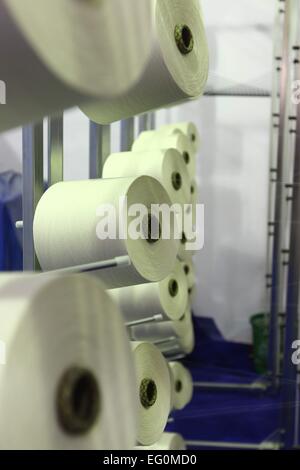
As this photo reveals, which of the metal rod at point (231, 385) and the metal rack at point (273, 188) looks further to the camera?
the metal rod at point (231, 385)

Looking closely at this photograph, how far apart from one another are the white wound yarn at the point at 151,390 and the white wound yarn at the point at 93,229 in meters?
0.15

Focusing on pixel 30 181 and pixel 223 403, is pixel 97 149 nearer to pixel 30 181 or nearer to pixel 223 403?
pixel 30 181

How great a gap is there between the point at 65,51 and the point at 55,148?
50 cm

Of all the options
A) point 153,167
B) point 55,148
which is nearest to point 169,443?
point 153,167

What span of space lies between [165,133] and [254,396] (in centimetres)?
102

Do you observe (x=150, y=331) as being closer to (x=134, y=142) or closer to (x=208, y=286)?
(x=134, y=142)

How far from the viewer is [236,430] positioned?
1.78m

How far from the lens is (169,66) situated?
70cm

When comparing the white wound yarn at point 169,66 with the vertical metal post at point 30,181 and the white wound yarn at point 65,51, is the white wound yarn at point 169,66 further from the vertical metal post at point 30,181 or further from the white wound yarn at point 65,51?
the white wound yarn at point 65,51

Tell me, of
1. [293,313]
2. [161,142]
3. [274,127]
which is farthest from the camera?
[274,127]

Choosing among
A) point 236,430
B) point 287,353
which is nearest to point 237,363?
point 236,430

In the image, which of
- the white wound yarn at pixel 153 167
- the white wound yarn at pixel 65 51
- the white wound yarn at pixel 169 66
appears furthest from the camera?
the white wound yarn at pixel 153 167

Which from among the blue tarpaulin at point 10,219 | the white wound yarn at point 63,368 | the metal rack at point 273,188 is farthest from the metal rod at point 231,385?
the white wound yarn at point 63,368

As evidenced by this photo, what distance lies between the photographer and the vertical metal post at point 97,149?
1.16 meters
